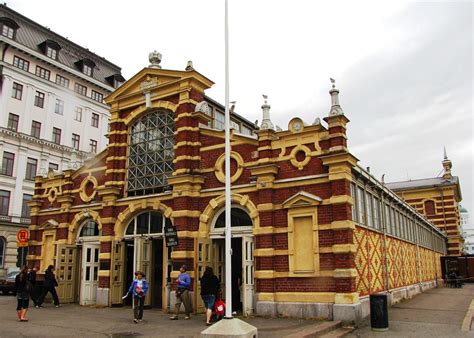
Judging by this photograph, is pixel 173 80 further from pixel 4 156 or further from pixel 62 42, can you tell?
pixel 62 42

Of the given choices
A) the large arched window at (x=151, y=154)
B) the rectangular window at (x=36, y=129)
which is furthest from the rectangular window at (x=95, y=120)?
the large arched window at (x=151, y=154)

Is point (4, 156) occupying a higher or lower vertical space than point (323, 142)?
higher

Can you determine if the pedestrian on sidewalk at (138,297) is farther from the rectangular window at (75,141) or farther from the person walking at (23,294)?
the rectangular window at (75,141)

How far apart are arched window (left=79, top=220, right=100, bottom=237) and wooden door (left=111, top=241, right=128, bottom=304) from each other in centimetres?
224

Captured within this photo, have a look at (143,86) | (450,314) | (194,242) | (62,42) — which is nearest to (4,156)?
(62,42)

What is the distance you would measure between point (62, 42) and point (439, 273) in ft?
136

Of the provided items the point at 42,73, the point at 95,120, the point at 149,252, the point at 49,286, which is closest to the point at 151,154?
the point at 149,252

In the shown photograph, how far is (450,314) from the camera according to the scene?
16.1 meters

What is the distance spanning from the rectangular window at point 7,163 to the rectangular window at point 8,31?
1040cm

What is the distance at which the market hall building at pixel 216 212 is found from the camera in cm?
1482

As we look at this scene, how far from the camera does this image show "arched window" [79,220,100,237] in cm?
2141

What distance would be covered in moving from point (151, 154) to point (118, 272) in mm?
5305

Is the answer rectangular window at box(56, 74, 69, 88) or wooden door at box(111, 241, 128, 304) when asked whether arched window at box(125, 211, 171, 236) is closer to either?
wooden door at box(111, 241, 128, 304)

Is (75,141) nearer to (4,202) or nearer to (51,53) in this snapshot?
(51,53)
